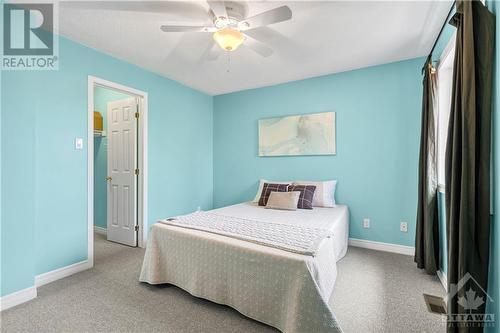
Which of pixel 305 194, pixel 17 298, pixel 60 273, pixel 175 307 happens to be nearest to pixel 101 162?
pixel 60 273

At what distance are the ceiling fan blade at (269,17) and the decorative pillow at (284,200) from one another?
2.01 metres

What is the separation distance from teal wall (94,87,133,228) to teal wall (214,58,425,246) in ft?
8.22

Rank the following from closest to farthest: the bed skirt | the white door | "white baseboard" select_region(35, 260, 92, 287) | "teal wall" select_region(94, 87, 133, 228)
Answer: the bed skirt
"white baseboard" select_region(35, 260, 92, 287)
the white door
"teal wall" select_region(94, 87, 133, 228)

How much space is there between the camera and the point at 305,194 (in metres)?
3.19

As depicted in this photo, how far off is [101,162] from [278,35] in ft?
11.6

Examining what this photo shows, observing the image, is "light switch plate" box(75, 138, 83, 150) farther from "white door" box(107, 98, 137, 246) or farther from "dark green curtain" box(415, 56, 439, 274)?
"dark green curtain" box(415, 56, 439, 274)

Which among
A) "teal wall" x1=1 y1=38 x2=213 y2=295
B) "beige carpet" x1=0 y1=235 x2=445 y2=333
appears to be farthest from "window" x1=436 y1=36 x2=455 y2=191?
"teal wall" x1=1 y1=38 x2=213 y2=295

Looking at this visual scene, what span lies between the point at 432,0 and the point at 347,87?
4.84 ft

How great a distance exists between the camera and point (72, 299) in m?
2.03

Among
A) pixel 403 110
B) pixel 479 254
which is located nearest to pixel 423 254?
pixel 479 254

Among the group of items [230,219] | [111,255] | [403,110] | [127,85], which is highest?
[127,85]

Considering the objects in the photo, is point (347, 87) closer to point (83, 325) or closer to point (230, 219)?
point (230, 219)

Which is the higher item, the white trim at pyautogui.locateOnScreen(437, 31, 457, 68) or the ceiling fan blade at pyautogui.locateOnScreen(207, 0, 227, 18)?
the ceiling fan blade at pyautogui.locateOnScreen(207, 0, 227, 18)

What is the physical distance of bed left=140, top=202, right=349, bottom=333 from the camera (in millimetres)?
1436
